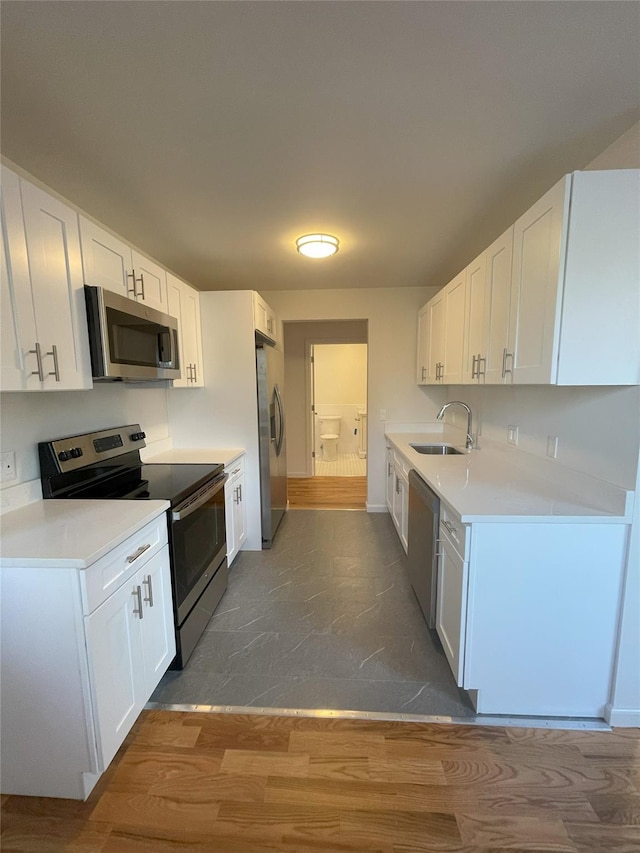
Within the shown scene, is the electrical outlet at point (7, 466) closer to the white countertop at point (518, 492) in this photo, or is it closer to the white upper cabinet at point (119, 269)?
the white upper cabinet at point (119, 269)

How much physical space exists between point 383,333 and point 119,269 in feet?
8.74

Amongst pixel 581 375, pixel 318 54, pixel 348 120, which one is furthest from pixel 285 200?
pixel 581 375

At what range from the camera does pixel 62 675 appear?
1.19 m

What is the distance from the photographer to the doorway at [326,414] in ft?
16.2

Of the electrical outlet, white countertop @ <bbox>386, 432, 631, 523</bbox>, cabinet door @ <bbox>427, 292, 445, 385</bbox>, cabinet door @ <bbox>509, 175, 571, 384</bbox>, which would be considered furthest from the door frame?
the electrical outlet

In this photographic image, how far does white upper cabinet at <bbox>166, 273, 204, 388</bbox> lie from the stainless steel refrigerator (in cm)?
50

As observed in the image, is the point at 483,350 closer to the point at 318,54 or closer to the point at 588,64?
the point at 588,64

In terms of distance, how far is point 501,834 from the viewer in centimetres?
116

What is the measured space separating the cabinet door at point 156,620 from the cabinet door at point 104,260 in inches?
53.9

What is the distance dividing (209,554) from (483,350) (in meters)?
2.09

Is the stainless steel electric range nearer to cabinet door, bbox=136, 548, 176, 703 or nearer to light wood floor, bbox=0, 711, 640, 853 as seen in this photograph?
cabinet door, bbox=136, 548, 176, 703

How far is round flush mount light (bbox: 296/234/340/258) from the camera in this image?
243cm

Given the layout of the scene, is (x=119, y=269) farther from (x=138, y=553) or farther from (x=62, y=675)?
(x=62, y=675)

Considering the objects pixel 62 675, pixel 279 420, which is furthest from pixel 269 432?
pixel 62 675
